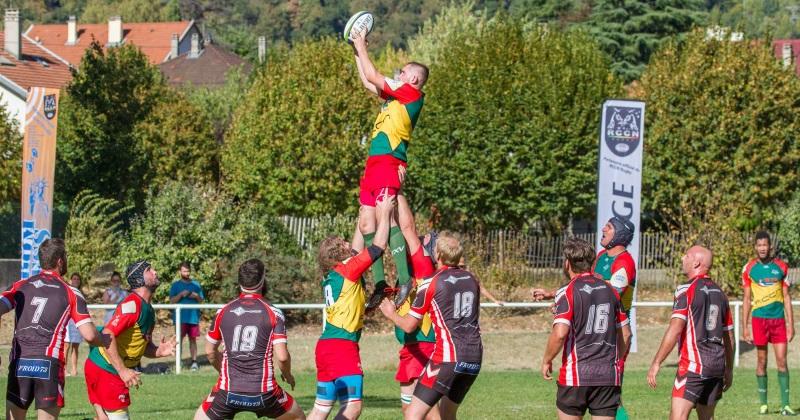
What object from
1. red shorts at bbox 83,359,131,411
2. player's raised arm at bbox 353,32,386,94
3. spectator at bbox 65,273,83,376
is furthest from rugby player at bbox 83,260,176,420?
spectator at bbox 65,273,83,376

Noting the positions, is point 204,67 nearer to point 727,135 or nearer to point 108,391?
point 727,135

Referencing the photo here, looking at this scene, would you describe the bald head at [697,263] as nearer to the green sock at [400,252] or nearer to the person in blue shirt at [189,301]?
the green sock at [400,252]

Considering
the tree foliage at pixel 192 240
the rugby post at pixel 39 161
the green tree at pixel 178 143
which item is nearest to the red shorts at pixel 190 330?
the rugby post at pixel 39 161

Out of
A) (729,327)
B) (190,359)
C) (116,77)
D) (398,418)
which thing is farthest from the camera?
(116,77)

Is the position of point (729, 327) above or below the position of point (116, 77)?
below

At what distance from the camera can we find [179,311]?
80.7 ft

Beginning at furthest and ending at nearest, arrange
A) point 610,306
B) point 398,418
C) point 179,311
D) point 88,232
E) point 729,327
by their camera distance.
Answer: point 88,232
point 179,311
point 398,418
point 729,327
point 610,306

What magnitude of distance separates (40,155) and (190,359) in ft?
18.2

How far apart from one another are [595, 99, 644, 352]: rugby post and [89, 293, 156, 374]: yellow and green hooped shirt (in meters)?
14.2

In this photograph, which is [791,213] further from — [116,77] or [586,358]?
[586,358]

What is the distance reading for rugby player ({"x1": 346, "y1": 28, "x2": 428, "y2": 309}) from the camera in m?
12.1

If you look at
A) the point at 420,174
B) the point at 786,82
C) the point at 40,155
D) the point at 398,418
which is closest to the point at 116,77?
the point at 420,174

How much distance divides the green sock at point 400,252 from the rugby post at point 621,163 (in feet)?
43.4

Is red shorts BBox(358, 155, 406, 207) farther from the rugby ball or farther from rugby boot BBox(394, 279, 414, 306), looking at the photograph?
the rugby ball
